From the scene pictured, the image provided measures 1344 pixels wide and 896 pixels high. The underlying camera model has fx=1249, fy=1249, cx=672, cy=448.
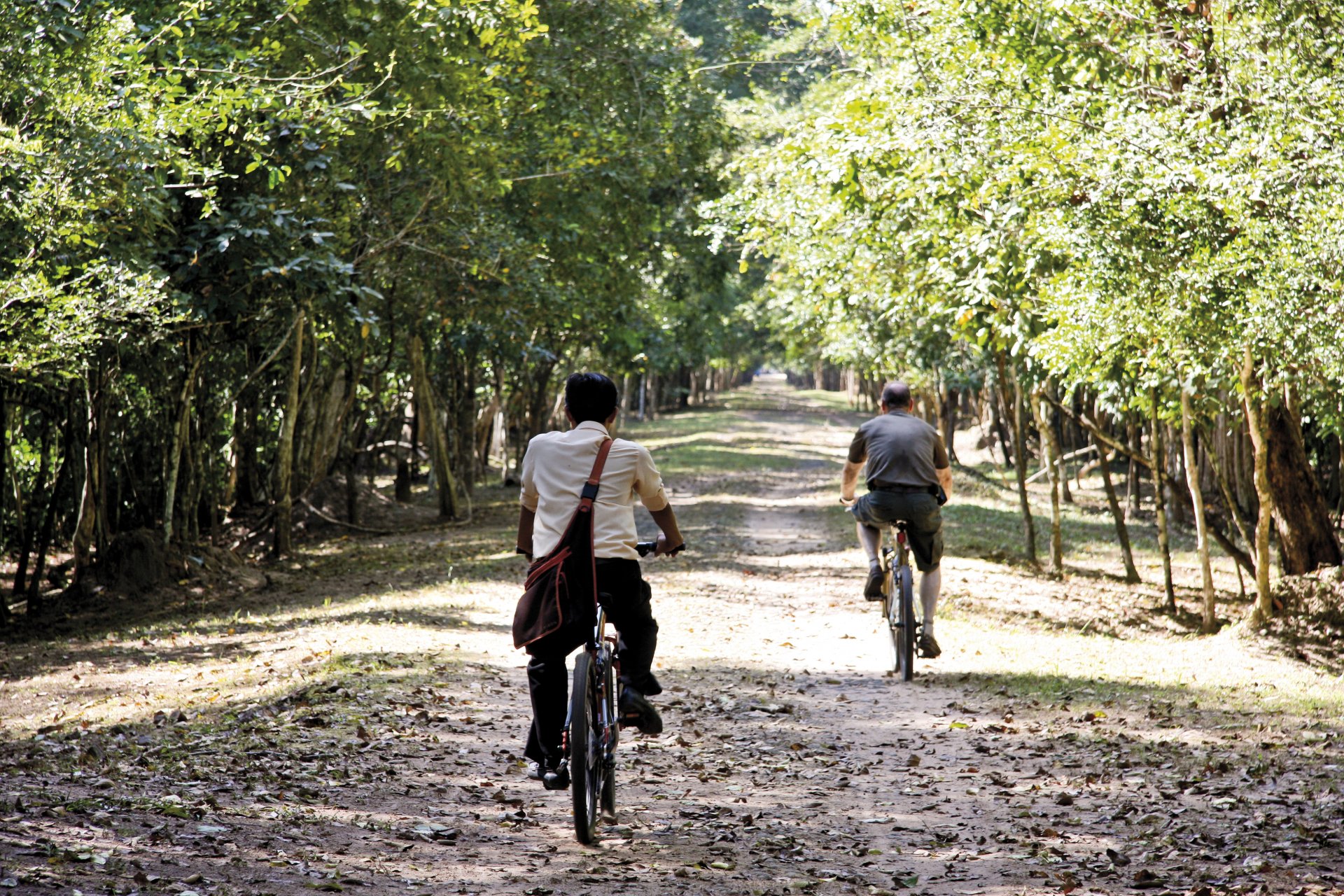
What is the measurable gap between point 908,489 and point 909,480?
7 centimetres

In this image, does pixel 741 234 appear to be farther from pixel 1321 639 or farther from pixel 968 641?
pixel 1321 639

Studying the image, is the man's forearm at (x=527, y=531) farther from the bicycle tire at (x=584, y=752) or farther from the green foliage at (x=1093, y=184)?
the green foliage at (x=1093, y=184)

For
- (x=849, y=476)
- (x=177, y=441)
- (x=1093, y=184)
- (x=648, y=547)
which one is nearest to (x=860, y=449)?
(x=849, y=476)

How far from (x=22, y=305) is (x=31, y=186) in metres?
1.34

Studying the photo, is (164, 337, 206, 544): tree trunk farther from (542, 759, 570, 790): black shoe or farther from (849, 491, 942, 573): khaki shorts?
(542, 759, 570, 790): black shoe

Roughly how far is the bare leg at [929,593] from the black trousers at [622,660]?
12.9ft

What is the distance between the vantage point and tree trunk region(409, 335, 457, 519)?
20953 millimetres

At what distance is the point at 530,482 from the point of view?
18.1 feet

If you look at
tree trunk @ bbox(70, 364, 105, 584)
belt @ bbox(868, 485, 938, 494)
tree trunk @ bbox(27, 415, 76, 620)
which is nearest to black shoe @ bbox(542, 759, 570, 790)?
belt @ bbox(868, 485, 938, 494)

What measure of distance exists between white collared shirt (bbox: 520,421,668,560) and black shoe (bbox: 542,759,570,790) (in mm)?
902

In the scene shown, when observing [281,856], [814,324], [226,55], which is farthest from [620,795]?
[814,324]

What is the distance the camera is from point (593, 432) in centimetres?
545

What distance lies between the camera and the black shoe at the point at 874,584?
31.0 ft

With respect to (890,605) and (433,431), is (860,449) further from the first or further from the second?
(433,431)
